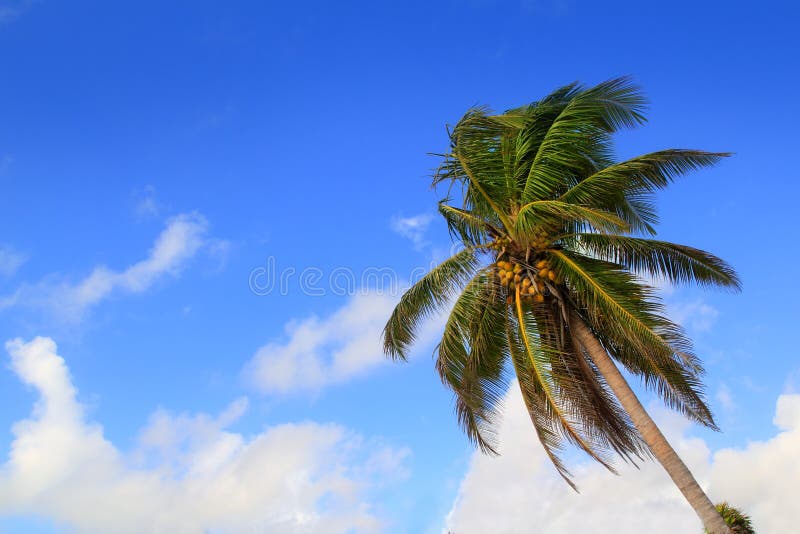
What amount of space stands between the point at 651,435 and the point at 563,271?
3.73m

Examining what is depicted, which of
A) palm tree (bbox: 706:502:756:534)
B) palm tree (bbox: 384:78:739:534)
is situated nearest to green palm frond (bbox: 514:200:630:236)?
palm tree (bbox: 384:78:739:534)

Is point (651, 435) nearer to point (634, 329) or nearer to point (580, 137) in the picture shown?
point (634, 329)

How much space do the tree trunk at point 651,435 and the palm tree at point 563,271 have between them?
37 millimetres

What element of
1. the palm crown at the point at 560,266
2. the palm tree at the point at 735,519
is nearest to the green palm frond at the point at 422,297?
the palm crown at the point at 560,266

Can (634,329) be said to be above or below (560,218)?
below

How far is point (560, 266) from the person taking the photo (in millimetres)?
15297

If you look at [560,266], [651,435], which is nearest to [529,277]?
[560,266]

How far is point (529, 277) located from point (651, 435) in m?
4.01

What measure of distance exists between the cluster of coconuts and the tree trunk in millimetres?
978

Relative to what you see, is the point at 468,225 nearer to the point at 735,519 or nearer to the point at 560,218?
the point at 560,218

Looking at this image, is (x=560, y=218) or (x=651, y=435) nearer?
(x=651, y=435)

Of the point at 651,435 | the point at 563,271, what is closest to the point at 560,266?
the point at 563,271

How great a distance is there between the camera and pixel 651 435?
13945mm

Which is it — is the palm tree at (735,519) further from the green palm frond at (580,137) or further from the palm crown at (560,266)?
the green palm frond at (580,137)
